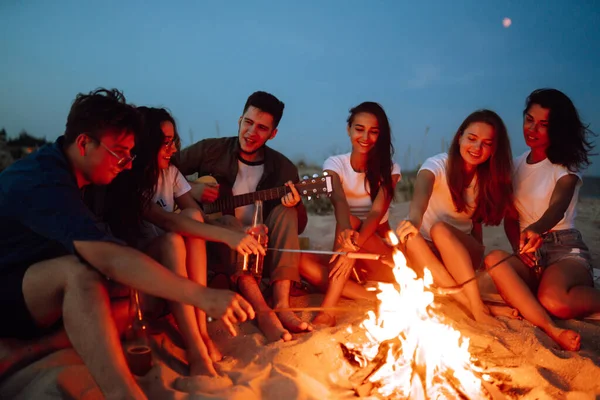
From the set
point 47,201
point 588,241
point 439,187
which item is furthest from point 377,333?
point 588,241

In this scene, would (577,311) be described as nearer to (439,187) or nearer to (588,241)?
(439,187)

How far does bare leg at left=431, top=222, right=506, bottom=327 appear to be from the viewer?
380cm

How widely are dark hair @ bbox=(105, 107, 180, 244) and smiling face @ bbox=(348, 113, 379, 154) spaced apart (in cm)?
157

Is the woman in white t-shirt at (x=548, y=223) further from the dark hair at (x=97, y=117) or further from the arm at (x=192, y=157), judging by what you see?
the dark hair at (x=97, y=117)

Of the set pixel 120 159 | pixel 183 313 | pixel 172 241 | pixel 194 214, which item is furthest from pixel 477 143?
pixel 120 159

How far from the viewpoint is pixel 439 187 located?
4.33m

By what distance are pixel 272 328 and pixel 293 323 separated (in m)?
0.18

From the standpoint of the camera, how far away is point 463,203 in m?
4.22

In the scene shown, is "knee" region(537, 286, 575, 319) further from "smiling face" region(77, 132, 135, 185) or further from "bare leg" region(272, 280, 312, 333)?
"smiling face" region(77, 132, 135, 185)

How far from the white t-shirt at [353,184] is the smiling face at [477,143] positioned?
0.70 metres

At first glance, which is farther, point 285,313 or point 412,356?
point 285,313

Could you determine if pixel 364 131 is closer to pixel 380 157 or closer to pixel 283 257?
pixel 380 157

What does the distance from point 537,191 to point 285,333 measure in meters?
2.50

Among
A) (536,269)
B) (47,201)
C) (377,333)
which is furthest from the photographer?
(536,269)
